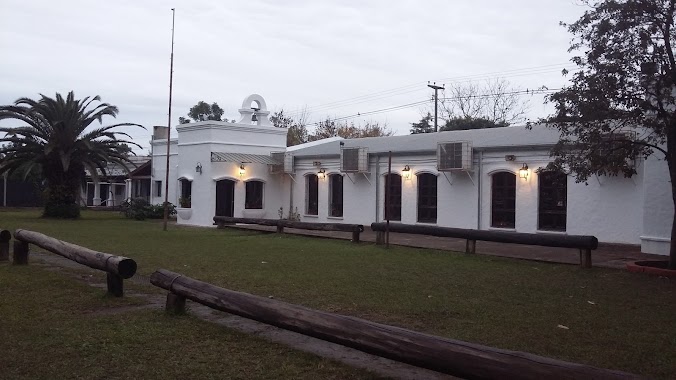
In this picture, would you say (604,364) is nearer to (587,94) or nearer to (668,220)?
(587,94)

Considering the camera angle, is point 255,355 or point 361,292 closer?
point 255,355

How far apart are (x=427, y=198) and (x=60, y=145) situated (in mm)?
16128

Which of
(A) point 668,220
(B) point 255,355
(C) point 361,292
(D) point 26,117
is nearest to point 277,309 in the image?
(B) point 255,355

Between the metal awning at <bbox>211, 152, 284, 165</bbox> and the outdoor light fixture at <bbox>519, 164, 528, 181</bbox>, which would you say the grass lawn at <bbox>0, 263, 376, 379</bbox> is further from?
the metal awning at <bbox>211, 152, 284, 165</bbox>

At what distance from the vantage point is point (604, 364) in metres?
5.71

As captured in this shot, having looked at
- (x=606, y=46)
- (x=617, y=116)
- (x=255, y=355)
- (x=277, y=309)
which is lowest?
(x=255, y=355)

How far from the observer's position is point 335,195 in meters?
26.2

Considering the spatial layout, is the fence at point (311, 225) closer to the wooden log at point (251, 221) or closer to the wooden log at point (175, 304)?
the wooden log at point (251, 221)

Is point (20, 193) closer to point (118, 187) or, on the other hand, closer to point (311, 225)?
point (118, 187)

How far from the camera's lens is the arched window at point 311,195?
27.2 metres

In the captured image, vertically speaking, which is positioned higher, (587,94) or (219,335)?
(587,94)

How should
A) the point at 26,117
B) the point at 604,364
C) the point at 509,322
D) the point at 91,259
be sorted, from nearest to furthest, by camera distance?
the point at 604,364
the point at 509,322
the point at 91,259
the point at 26,117

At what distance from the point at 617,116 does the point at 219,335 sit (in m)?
8.92

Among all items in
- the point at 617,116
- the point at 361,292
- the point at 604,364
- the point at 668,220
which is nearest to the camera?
the point at 604,364
